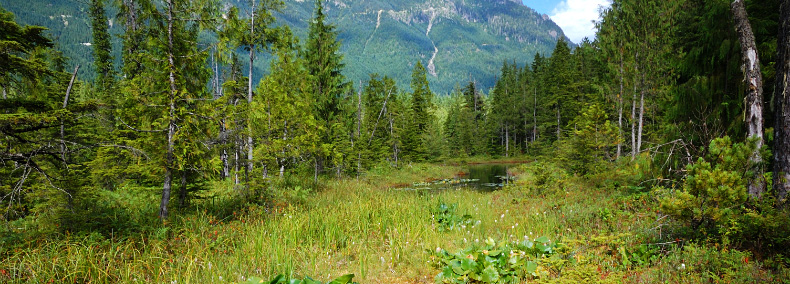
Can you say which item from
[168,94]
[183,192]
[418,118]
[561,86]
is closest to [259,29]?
[168,94]

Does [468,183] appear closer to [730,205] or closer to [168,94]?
[730,205]

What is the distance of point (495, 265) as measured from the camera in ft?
14.1

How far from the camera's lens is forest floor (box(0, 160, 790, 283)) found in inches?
158

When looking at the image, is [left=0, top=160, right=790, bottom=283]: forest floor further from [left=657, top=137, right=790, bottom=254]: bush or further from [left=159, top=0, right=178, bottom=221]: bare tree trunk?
[left=159, top=0, right=178, bottom=221]: bare tree trunk

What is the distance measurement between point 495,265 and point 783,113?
14.7ft

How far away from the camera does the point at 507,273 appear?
13.7 ft

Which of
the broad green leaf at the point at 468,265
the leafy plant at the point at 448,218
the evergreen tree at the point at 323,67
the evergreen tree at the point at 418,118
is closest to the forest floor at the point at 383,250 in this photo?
the leafy plant at the point at 448,218

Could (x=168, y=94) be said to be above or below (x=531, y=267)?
above

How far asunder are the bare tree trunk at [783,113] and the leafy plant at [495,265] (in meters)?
3.08

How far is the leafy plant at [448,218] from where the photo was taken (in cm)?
700

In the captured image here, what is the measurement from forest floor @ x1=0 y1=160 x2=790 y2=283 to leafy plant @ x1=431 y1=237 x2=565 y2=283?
0.39 ft

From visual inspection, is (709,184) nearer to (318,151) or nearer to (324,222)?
(324,222)

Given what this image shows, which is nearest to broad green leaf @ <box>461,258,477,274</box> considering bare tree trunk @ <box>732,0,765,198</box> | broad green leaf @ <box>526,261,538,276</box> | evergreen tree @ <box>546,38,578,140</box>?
broad green leaf @ <box>526,261,538,276</box>

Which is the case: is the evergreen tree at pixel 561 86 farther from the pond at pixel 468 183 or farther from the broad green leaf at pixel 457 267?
the broad green leaf at pixel 457 267
